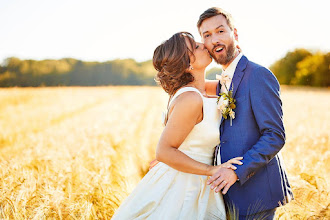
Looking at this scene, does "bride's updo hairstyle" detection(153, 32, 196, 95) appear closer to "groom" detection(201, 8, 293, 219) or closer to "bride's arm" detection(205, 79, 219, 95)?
"groom" detection(201, 8, 293, 219)

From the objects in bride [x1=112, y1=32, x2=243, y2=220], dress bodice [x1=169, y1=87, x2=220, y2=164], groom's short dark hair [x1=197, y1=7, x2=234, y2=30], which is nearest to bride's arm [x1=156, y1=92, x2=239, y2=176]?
bride [x1=112, y1=32, x2=243, y2=220]

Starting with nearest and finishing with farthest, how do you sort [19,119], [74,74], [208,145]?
[208,145] → [19,119] → [74,74]

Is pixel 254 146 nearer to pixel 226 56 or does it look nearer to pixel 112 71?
pixel 226 56

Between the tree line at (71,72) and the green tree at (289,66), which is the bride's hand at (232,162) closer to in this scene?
the tree line at (71,72)

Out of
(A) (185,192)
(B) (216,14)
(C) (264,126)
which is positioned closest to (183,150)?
(A) (185,192)

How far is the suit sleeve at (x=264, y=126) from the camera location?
2711 mm

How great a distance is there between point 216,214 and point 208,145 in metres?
0.62

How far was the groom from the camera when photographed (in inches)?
107

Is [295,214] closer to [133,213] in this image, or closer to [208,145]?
[208,145]

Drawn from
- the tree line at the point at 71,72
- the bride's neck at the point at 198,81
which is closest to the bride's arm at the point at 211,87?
the bride's neck at the point at 198,81

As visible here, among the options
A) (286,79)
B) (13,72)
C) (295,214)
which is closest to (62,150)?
(295,214)

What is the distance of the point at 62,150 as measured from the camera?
5.62m

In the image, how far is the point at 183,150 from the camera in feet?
9.74

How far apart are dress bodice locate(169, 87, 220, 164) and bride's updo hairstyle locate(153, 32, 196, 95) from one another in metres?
0.17
